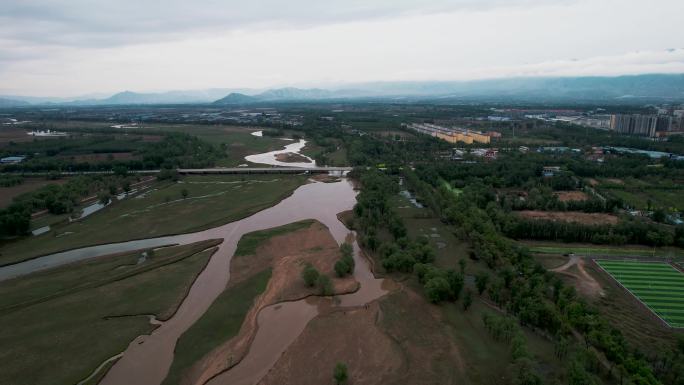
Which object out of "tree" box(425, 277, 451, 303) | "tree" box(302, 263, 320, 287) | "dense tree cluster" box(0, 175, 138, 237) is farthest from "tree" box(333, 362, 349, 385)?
"dense tree cluster" box(0, 175, 138, 237)

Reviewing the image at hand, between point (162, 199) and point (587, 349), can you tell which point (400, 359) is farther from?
point (162, 199)

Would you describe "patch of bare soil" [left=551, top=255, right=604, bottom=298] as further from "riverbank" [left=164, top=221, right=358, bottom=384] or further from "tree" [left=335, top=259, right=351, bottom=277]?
"tree" [left=335, top=259, right=351, bottom=277]

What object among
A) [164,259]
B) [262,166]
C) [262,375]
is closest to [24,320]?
[164,259]

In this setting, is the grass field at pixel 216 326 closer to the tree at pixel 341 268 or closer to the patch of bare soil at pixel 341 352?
the patch of bare soil at pixel 341 352

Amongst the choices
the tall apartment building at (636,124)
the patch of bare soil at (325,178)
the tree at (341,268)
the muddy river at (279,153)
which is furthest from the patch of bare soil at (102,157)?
the tall apartment building at (636,124)

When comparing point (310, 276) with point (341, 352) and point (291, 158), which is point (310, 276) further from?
point (291, 158)

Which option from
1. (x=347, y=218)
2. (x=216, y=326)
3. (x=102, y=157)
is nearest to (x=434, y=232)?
(x=347, y=218)
